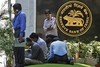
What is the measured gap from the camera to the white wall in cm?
1742

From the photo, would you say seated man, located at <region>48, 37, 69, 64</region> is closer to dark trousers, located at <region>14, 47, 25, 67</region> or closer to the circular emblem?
dark trousers, located at <region>14, 47, 25, 67</region>

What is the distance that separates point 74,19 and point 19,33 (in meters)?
6.62

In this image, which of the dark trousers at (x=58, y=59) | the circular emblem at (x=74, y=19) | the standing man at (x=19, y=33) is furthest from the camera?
the circular emblem at (x=74, y=19)

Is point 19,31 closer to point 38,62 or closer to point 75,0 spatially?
point 38,62

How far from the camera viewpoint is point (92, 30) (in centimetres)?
1811

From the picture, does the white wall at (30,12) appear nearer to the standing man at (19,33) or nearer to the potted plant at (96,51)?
the potted plant at (96,51)

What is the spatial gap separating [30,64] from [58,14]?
262 inches

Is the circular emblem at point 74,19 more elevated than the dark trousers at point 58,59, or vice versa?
the circular emblem at point 74,19

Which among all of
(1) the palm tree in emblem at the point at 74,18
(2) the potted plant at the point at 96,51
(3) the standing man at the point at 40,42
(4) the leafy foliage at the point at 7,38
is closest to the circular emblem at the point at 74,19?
(1) the palm tree in emblem at the point at 74,18

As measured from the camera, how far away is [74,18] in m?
18.0

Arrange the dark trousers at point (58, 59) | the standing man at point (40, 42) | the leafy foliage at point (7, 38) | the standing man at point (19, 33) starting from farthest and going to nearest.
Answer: the standing man at point (40, 42) → the dark trousers at point (58, 59) → the standing man at point (19, 33) → the leafy foliage at point (7, 38)

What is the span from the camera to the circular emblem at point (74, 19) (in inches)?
704

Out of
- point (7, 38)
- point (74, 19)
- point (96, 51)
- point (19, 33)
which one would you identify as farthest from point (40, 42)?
point (74, 19)

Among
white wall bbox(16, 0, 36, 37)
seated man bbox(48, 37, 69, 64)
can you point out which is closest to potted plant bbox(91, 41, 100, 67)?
white wall bbox(16, 0, 36, 37)
